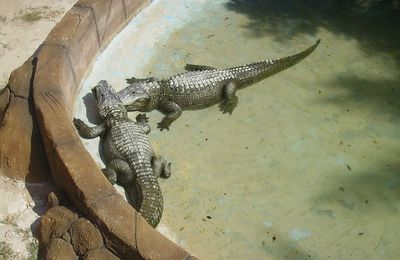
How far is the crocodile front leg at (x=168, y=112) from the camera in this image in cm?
517

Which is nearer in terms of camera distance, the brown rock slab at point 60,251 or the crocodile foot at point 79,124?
the brown rock slab at point 60,251

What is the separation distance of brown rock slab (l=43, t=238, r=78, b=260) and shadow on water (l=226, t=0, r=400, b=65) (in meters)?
3.57

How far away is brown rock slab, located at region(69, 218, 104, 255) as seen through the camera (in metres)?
3.80

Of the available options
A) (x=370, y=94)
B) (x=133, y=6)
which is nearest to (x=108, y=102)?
(x=133, y=6)

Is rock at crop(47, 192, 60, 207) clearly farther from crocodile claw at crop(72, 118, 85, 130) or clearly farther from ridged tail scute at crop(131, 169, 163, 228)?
crocodile claw at crop(72, 118, 85, 130)

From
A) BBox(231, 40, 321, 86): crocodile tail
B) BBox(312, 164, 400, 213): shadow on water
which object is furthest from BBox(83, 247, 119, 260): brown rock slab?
BBox(231, 40, 321, 86): crocodile tail

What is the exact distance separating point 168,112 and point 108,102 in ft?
2.21

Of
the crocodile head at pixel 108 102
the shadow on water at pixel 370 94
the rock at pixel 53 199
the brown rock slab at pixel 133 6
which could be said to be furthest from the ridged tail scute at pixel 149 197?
the brown rock slab at pixel 133 6

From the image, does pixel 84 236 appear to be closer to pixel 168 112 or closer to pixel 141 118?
pixel 141 118

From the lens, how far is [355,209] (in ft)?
14.9

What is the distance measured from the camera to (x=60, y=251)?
3924 mm

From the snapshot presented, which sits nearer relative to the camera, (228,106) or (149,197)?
(149,197)

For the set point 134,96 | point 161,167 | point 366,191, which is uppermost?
point 134,96

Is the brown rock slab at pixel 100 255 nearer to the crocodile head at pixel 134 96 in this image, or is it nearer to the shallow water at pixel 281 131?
the shallow water at pixel 281 131
